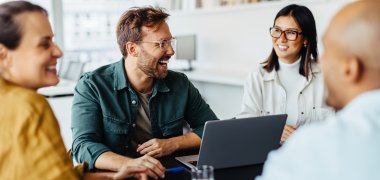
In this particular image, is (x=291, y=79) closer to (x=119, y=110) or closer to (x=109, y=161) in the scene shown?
(x=119, y=110)

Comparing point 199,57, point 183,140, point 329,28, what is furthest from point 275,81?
point 199,57

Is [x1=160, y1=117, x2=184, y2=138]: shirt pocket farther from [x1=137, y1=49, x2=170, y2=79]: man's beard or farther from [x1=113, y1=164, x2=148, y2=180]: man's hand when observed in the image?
[x1=113, y1=164, x2=148, y2=180]: man's hand

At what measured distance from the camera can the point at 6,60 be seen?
118cm

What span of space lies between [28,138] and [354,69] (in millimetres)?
757

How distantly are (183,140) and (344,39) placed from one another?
3.45 ft

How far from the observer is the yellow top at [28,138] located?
107 centimetres

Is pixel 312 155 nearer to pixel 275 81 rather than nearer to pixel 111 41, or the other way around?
pixel 275 81

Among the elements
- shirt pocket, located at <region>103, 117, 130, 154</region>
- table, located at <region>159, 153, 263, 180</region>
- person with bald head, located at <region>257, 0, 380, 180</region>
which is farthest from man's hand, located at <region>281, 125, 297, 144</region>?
person with bald head, located at <region>257, 0, 380, 180</region>

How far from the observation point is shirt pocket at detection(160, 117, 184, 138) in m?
2.04

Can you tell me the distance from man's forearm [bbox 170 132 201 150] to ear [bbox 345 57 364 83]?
1018 mm

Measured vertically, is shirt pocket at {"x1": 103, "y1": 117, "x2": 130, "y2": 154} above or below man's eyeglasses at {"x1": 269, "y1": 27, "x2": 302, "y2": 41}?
below

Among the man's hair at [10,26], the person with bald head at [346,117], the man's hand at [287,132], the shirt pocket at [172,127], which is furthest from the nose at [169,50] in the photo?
the person with bald head at [346,117]

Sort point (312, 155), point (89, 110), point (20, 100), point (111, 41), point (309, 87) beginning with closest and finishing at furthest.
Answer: point (312, 155) < point (20, 100) < point (89, 110) < point (309, 87) < point (111, 41)

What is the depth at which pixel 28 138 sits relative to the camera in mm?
1088
